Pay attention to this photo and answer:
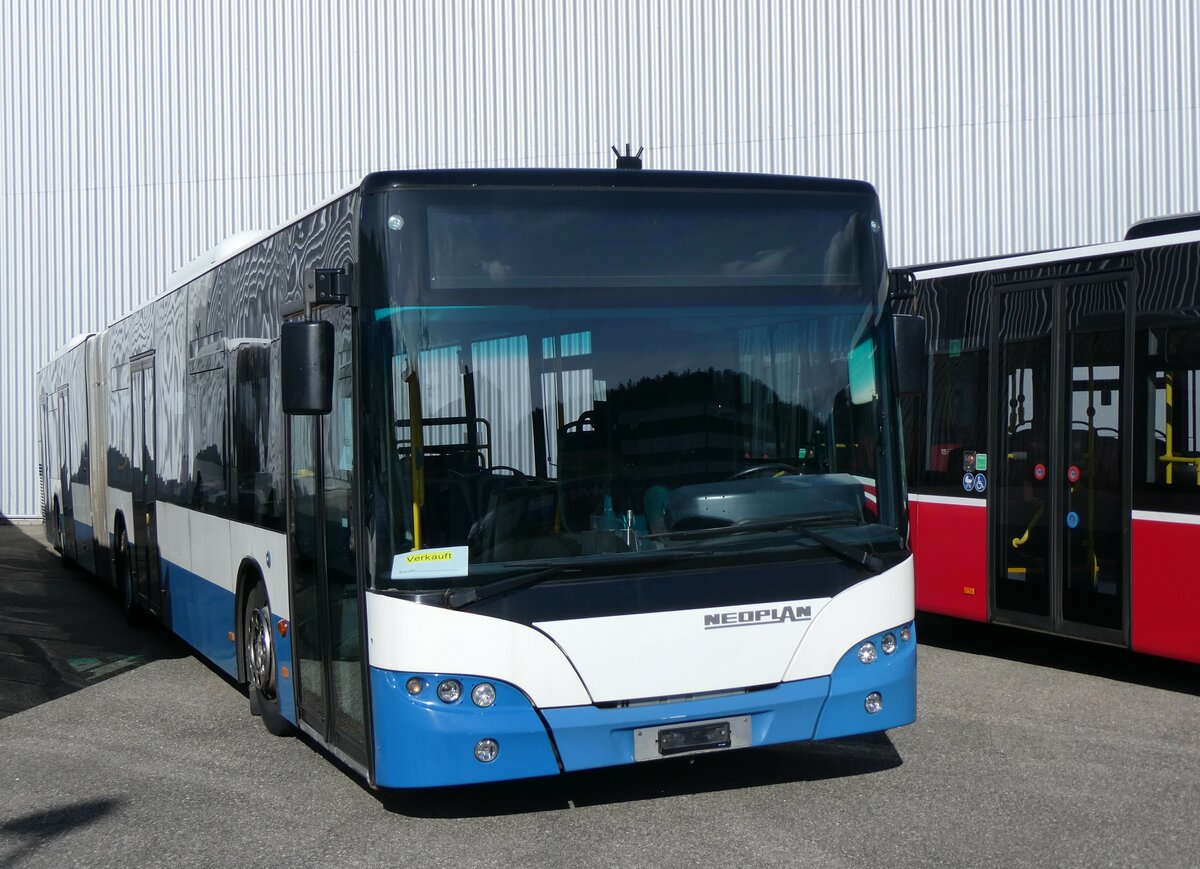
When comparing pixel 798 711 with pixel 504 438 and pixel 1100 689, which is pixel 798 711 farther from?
pixel 1100 689

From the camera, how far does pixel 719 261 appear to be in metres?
6.05

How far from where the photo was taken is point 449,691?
5.60 m

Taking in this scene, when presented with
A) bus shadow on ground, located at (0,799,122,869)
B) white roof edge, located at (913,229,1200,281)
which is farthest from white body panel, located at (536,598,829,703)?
white roof edge, located at (913,229,1200,281)

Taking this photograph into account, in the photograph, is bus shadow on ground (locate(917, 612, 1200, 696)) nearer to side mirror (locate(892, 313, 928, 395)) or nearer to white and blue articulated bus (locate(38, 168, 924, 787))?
side mirror (locate(892, 313, 928, 395))

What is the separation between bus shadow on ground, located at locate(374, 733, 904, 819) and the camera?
248 inches

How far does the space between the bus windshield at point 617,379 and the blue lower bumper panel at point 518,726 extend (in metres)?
0.47

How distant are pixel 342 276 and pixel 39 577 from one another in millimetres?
13077

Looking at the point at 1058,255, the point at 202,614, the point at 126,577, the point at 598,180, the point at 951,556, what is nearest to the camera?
the point at 598,180

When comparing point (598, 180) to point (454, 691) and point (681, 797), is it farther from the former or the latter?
point (681, 797)

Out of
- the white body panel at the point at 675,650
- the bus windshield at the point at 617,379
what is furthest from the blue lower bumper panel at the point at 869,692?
the bus windshield at the point at 617,379

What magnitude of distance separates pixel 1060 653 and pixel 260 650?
A: 5600 millimetres

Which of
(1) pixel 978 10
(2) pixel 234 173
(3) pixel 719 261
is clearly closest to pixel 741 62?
(1) pixel 978 10

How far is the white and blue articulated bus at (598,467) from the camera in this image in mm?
5617

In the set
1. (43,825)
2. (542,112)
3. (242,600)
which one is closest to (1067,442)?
(242,600)
